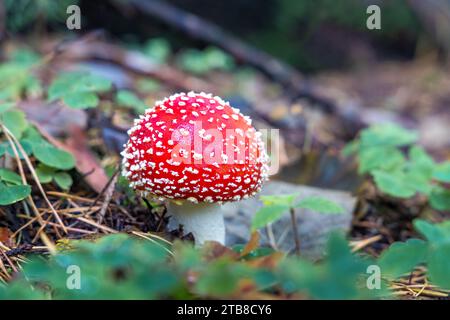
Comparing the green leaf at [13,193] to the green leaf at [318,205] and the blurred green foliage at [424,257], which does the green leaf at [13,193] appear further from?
the blurred green foliage at [424,257]

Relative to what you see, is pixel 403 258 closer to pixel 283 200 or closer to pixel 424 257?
pixel 424 257

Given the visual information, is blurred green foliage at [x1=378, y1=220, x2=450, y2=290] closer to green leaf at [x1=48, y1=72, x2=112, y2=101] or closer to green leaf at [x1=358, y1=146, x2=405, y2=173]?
green leaf at [x1=358, y1=146, x2=405, y2=173]

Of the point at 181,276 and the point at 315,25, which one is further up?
the point at 315,25

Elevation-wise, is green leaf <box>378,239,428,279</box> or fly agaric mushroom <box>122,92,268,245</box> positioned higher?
fly agaric mushroom <box>122,92,268,245</box>

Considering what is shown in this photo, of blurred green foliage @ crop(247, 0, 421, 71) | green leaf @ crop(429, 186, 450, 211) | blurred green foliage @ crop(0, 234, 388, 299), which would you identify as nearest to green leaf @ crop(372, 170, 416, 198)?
green leaf @ crop(429, 186, 450, 211)

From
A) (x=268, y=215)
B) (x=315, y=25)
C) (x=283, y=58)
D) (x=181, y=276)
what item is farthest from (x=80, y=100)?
(x=315, y=25)
